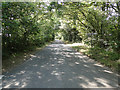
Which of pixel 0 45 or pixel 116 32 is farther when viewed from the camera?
pixel 0 45

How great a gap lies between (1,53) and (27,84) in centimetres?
470

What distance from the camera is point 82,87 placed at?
3.94m

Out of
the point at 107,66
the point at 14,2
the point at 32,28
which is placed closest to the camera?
the point at 107,66

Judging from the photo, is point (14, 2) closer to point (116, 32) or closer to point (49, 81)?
point (49, 81)

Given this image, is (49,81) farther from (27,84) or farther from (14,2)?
(14,2)

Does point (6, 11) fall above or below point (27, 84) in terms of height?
above

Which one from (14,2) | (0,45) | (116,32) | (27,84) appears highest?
(14,2)

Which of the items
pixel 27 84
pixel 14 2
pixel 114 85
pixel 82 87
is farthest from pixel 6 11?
pixel 114 85

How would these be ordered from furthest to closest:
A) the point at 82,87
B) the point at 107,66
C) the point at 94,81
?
the point at 107,66, the point at 94,81, the point at 82,87

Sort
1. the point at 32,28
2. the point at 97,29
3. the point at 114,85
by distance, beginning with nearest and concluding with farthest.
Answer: the point at 114,85 < the point at 32,28 < the point at 97,29

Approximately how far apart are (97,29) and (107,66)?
8.99m

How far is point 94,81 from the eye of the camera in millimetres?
4527

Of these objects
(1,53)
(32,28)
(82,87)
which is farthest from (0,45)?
(82,87)

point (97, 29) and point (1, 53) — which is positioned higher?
point (97, 29)
